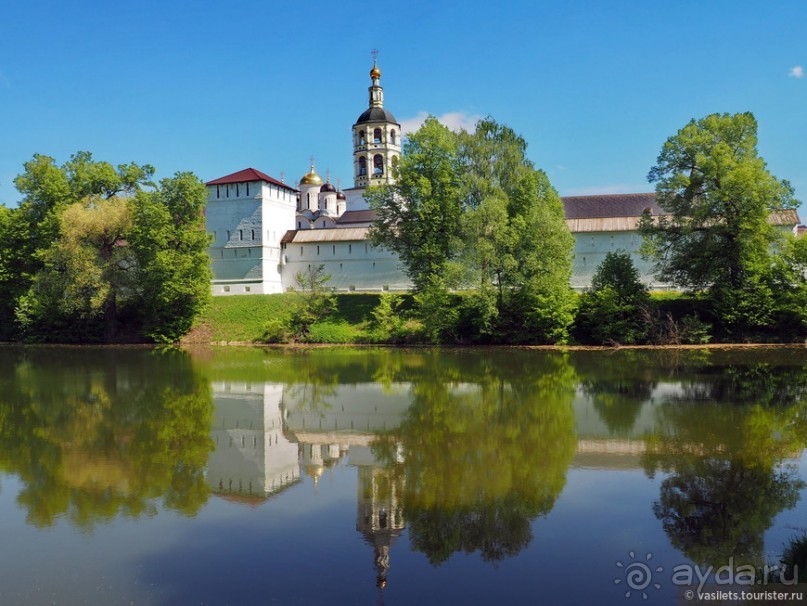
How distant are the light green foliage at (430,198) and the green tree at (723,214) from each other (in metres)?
8.59

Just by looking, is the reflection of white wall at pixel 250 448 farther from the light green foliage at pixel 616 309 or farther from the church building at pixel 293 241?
the church building at pixel 293 241

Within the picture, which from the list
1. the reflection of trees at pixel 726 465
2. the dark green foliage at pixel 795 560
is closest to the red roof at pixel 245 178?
the reflection of trees at pixel 726 465

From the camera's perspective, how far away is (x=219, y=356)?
2658cm

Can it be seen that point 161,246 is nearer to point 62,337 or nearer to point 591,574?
point 62,337

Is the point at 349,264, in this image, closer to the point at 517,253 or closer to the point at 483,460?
the point at 517,253

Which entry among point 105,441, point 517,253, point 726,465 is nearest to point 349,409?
point 105,441

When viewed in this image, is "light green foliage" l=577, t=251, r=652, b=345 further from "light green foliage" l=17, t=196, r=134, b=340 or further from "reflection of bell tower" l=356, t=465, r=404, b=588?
"light green foliage" l=17, t=196, r=134, b=340

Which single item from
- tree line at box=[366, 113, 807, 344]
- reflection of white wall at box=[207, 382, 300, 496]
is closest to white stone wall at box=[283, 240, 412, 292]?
tree line at box=[366, 113, 807, 344]

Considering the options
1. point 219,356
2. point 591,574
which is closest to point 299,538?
point 591,574

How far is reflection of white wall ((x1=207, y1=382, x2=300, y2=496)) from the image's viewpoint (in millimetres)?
8758

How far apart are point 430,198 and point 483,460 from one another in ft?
76.8

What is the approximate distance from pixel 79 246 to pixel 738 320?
29.2m

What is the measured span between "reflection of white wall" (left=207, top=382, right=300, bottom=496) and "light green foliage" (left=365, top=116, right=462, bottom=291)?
16848 millimetres

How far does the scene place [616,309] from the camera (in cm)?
2777
